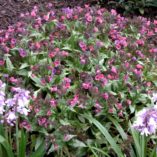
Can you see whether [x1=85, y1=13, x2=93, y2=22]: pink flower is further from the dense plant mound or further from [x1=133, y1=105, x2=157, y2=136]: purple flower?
[x1=133, y1=105, x2=157, y2=136]: purple flower

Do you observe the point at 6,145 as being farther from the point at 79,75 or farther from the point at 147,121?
the point at 79,75

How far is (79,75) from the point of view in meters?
3.85

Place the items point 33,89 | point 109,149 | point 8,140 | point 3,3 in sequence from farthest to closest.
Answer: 1. point 3,3
2. point 33,89
3. point 109,149
4. point 8,140

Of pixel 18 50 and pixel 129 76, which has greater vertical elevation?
pixel 18 50

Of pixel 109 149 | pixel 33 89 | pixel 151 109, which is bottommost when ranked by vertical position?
pixel 109 149

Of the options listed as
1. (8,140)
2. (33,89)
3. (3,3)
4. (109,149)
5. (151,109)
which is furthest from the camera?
(3,3)

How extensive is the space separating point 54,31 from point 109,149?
63.0 inches

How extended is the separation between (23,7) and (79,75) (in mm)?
2273

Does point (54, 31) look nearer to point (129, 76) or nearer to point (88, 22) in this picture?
point (88, 22)

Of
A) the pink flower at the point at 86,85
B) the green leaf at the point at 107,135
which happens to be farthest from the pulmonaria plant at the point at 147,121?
the pink flower at the point at 86,85

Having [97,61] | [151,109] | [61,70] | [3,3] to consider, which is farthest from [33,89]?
[3,3]

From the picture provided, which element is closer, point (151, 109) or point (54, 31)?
point (151, 109)


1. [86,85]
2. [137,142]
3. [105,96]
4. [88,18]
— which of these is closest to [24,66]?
[86,85]

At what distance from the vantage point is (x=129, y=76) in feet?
13.1
